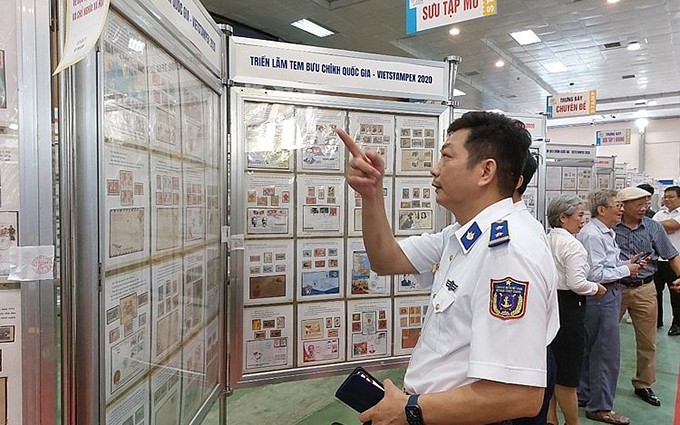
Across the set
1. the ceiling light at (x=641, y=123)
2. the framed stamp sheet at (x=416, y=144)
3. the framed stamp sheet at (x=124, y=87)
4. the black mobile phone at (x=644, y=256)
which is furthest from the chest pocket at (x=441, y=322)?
the ceiling light at (x=641, y=123)

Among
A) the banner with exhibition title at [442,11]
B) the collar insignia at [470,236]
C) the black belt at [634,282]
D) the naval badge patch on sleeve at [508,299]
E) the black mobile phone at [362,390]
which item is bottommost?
the black belt at [634,282]

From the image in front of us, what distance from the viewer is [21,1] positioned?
1048mm

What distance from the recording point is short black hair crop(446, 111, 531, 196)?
1.29 m

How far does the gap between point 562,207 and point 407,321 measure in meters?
1.21

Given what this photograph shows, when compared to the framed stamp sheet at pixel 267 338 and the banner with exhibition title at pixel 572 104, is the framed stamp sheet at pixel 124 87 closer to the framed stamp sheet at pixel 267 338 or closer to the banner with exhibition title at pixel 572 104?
the framed stamp sheet at pixel 267 338

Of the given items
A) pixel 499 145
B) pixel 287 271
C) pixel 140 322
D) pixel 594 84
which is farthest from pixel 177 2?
pixel 594 84

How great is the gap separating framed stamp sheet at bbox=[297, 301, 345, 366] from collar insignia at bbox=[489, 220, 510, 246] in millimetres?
1658

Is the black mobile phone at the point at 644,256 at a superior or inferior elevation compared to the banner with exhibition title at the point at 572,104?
inferior

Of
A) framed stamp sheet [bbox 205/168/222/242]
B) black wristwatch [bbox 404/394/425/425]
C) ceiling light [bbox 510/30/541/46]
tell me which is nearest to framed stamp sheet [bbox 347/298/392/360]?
framed stamp sheet [bbox 205/168/222/242]

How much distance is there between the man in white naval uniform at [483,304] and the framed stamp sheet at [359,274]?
4.48ft

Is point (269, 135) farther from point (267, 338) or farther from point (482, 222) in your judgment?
point (482, 222)

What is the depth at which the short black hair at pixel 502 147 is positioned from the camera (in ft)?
4.25

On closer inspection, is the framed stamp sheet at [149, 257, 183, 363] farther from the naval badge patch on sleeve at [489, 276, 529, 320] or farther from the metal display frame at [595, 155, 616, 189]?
the metal display frame at [595, 155, 616, 189]

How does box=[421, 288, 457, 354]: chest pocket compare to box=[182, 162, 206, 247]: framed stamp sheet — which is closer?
box=[421, 288, 457, 354]: chest pocket
